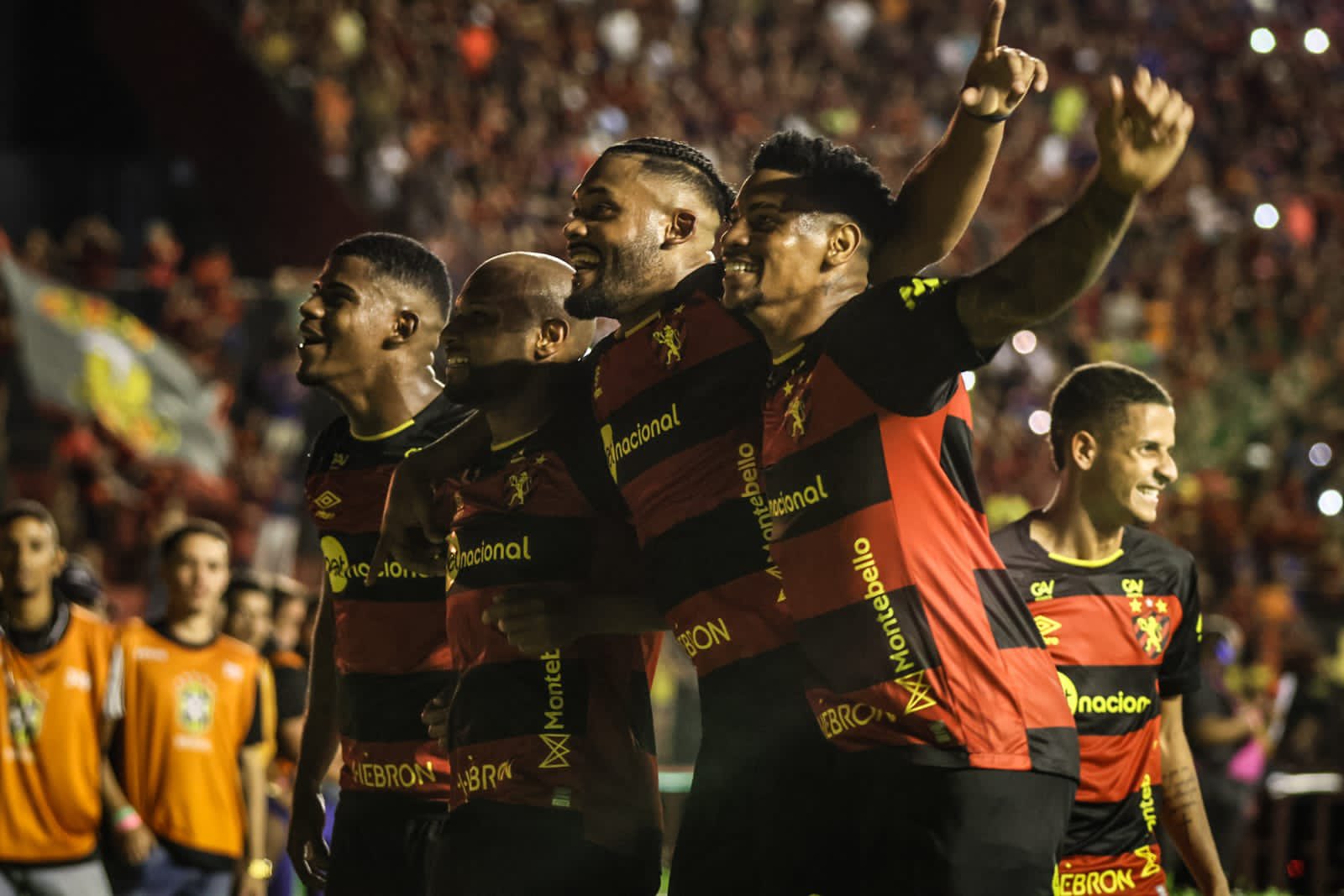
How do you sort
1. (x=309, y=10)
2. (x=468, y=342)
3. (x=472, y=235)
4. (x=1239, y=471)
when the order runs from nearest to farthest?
(x=468, y=342) → (x=472, y=235) → (x=1239, y=471) → (x=309, y=10)

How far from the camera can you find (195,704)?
22.9 feet

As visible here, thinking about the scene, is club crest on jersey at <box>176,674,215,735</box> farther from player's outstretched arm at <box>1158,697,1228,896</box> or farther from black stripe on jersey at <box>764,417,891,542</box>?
black stripe on jersey at <box>764,417,891,542</box>

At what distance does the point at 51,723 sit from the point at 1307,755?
8031 millimetres

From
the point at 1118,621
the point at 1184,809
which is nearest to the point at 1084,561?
the point at 1118,621

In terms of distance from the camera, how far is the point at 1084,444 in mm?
4887

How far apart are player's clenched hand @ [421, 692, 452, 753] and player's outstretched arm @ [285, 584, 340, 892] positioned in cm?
78

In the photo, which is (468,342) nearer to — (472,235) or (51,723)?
(51,723)

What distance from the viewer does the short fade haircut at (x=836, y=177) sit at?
3.45 meters

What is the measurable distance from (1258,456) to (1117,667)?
40.5 ft

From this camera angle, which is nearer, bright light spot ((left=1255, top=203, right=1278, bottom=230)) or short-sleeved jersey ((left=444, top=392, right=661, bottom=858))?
A: short-sleeved jersey ((left=444, top=392, right=661, bottom=858))

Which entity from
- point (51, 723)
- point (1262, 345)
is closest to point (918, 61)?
point (1262, 345)

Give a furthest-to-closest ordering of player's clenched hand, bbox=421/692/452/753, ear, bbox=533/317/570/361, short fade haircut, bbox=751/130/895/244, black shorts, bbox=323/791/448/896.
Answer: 1. black shorts, bbox=323/791/448/896
2. ear, bbox=533/317/570/361
3. player's clenched hand, bbox=421/692/452/753
4. short fade haircut, bbox=751/130/895/244

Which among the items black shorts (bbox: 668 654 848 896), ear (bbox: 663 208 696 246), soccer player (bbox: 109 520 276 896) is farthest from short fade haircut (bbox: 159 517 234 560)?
black shorts (bbox: 668 654 848 896)

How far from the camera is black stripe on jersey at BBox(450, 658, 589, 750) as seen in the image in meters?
3.78
